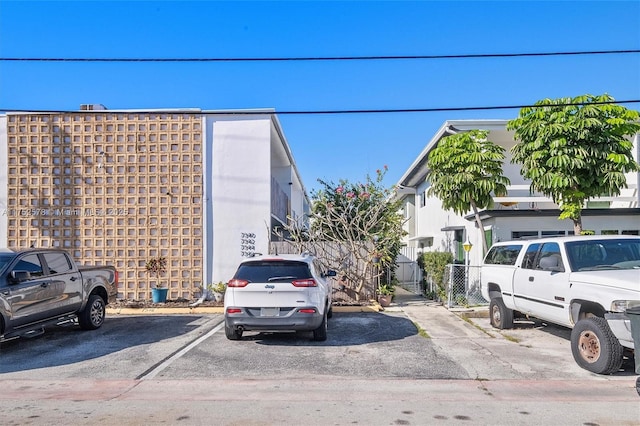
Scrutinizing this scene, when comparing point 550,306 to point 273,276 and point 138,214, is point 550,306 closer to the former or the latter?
point 273,276

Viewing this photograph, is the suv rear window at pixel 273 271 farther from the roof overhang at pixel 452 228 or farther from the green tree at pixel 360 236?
the roof overhang at pixel 452 228

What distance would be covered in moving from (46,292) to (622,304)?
956cm

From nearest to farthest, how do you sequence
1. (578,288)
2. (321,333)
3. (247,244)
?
(578,288) < (321,333) < (247,244)

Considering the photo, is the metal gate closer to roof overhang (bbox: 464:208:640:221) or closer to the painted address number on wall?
roof overhang (bbox: 464:208:640:221)

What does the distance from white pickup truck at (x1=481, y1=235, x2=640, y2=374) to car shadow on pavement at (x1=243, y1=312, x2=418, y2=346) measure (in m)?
2.18

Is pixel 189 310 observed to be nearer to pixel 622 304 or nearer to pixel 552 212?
pixel 622 304

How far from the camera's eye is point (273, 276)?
879 cm

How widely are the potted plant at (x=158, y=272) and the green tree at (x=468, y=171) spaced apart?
827cm

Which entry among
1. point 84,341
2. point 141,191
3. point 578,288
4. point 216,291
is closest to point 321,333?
point 578,288

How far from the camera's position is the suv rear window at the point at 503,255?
33.7 feet

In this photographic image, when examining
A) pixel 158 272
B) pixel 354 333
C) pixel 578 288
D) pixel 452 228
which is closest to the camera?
pixel 578 288

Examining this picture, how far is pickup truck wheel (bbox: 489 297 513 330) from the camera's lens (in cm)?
1045

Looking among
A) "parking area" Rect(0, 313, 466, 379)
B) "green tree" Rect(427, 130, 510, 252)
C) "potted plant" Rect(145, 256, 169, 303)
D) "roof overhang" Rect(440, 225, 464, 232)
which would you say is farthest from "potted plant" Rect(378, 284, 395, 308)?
"potted plant" Rect(145, 256, 169, 303)

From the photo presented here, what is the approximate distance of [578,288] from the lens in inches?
305
